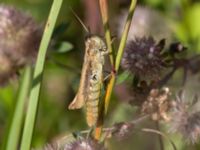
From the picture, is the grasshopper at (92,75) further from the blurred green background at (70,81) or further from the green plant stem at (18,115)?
the blurred green background at (70,81)

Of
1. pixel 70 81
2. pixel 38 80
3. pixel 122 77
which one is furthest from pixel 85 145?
pixel 70 81

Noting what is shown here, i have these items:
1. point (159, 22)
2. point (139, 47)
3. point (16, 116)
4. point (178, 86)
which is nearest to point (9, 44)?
point (16, 116)

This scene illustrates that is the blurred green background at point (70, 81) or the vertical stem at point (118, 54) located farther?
the blurred green background at point (70, 81)

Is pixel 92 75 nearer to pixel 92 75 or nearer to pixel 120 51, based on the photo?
pixel 92 75

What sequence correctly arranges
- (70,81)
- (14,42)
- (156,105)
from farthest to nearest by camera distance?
(70,81) → (14,42) → (156,105)

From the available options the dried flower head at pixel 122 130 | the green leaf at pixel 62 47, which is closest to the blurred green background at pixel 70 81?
the green leaf at pixel 62 47

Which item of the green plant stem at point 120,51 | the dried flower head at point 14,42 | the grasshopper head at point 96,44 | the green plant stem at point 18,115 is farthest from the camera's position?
the dried flower head at point 14,42

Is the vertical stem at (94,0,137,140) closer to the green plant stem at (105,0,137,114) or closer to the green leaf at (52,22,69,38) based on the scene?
the green plant stem at (105,0,137,114)
